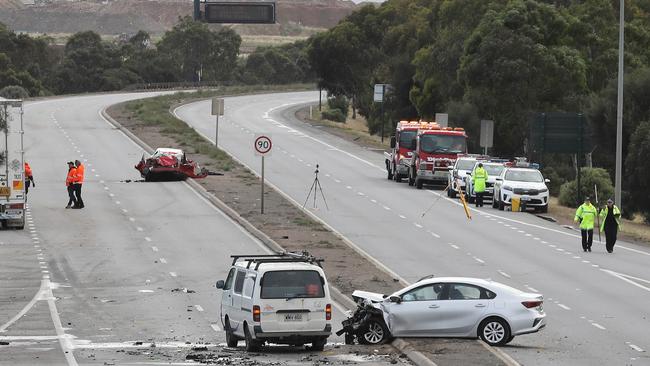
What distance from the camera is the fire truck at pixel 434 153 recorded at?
6100 centimetres

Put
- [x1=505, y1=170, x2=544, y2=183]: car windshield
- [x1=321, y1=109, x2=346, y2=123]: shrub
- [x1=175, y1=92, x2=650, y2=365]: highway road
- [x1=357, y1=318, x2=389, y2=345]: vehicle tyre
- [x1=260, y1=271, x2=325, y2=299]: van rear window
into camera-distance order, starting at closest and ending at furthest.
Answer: [x1=260, y1=271, x2=325, y2=299]: van rear window, [x1=357, y1=318, x2=389, y2=345]: vehicle tyre, [x1=175, y1=92, x2=650, y2=365]: highway road, [x1=505, y1=170, x2=544, y2=183]: car windshield, [x1=321, y1=109, x2=346, y2=123]: shrub

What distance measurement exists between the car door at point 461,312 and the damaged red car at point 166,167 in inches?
1394

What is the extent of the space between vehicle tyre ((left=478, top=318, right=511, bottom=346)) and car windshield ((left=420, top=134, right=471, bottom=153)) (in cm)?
3717

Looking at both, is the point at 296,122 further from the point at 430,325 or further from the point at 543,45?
the point at 430,325

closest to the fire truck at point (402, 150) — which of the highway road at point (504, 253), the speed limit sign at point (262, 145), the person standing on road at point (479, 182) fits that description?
the highway road at point (504, 253)

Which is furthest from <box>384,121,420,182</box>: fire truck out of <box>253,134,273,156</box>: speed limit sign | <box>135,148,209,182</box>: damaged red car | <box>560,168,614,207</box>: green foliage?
<box>253,134,273,156</box>: speed limit sign

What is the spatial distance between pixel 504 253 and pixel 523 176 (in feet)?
47.3

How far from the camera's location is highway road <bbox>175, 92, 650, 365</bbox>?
25.3 metres

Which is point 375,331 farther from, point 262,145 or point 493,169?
point 493,169

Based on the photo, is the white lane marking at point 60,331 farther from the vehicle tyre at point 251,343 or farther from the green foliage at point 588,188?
the green foliage at point 588,188

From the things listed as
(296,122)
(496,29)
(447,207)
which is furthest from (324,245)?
(296,122)

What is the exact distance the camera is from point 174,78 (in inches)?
6870

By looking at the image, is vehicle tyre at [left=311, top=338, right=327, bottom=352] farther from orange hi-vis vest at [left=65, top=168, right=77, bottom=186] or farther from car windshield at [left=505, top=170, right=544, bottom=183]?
car windshield at [left=505, top=170, right=544, bottom=183]

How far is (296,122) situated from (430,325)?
81651 mm
